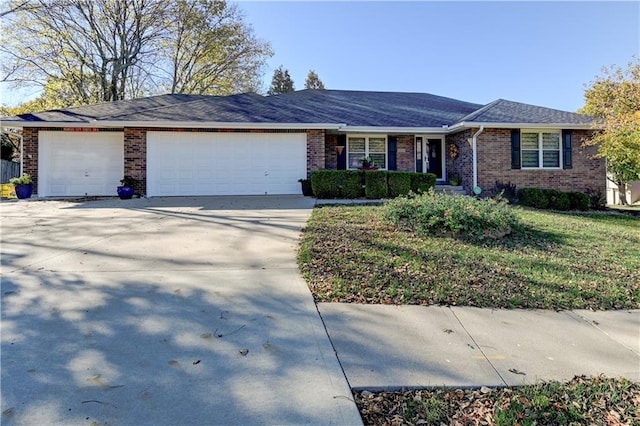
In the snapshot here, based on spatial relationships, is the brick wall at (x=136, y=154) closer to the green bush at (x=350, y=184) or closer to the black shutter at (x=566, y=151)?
the green bush at (x=350, y=184)

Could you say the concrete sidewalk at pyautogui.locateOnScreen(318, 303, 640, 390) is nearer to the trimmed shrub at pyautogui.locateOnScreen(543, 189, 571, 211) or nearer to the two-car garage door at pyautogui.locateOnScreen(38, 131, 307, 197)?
the trimmed shrub at pyautogui.locateOnScreen(543, 189, 571, 211)

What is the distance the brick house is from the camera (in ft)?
43.2

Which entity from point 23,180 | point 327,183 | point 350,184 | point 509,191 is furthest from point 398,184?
point 23,180

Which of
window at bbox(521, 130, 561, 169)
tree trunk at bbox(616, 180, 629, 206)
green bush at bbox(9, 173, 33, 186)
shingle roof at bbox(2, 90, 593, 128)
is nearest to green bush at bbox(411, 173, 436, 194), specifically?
shingle roof at bbox(2, 90, 593, 128)

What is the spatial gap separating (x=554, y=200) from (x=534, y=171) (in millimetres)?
2447

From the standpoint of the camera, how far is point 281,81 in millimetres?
31688

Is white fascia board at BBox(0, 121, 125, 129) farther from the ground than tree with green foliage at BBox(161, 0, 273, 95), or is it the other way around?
tree with green foliage at BBox(161, 0, 273, 95)

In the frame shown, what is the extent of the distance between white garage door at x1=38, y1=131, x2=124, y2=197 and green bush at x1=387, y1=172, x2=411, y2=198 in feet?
33.0

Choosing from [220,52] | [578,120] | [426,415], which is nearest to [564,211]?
[578,120]

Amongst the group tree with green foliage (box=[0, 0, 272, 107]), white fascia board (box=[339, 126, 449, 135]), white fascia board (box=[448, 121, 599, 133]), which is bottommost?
white fascia board (box=[448, 121, 599, 133])

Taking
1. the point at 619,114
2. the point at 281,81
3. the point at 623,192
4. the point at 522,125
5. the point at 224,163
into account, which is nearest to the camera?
the point at 619,114

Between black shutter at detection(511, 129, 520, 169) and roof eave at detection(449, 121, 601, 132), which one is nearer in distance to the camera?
roof eave at detection(449, 121, 601, 132)

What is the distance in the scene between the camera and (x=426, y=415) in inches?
82.7

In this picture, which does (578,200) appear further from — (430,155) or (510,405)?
(510,405)
